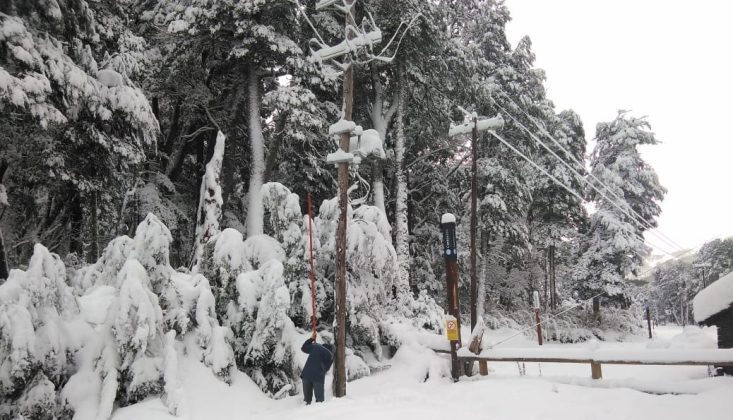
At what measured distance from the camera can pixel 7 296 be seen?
6.52 meters

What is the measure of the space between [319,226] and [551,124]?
2000 centimetres

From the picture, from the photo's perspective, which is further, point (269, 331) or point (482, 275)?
point (482, 275)

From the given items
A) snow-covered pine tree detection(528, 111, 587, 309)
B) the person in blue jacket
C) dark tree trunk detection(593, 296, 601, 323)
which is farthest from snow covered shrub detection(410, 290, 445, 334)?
snow-covered pine tree detection(528, 111, 587, 309)

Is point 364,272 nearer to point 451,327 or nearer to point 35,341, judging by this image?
point 451,327

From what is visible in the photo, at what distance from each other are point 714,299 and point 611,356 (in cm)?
192

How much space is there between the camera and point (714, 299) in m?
7.86

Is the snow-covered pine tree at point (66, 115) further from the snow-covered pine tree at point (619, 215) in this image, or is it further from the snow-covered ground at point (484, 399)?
the snow-covered pine tree at point (619, 215)

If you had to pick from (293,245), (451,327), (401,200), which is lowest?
(451,327)

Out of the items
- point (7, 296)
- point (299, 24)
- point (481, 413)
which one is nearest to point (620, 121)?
point (299, 24)

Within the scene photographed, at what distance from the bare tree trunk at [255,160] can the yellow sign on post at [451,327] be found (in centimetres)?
728

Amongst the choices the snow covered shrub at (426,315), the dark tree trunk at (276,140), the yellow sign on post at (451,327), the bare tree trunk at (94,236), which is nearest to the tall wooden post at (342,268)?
the yellow sign on post at (451,327)

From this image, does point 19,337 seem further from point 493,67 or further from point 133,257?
point 493,67

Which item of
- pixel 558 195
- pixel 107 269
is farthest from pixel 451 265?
pixel 558 195

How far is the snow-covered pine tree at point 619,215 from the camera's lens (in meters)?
27.3
